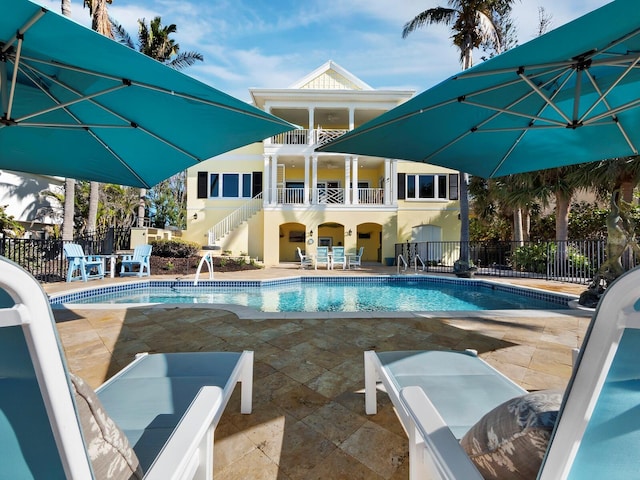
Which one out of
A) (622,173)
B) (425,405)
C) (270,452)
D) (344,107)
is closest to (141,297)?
(270,452)

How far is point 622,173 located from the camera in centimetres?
792

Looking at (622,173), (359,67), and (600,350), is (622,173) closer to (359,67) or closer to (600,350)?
(600,350)

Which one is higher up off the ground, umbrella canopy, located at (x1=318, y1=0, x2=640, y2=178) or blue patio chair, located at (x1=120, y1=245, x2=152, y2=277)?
umbrella canopy, located at (x1=318, y1=0, x2=640, y2=178)

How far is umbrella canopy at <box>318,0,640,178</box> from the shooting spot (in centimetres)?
220

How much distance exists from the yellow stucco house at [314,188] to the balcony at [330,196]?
0.18ft

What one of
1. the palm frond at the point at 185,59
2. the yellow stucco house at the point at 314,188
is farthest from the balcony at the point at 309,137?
the palm frond at the point at 185,59

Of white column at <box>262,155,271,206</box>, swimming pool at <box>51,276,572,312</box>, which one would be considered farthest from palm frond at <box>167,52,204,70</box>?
swimming pool at <box>51,276,572,312</box>

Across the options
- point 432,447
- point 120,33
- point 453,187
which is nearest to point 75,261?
point 432,447

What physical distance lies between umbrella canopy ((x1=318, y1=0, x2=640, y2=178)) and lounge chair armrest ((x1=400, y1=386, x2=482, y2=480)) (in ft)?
8.08

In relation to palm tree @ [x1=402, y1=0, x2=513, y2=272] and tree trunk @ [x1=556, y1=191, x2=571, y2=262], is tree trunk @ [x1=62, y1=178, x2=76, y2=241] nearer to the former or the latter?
palm tree @ [x1=402, y1=0, x2=513, y2=272]

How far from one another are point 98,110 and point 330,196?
12.1 metres

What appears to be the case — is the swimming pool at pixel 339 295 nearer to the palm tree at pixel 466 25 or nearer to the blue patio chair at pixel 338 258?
the palm tree at pixel 466 25

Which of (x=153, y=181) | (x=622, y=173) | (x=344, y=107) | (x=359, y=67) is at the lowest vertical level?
(x=153, y=181)

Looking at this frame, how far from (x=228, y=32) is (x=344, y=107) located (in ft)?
21.1
